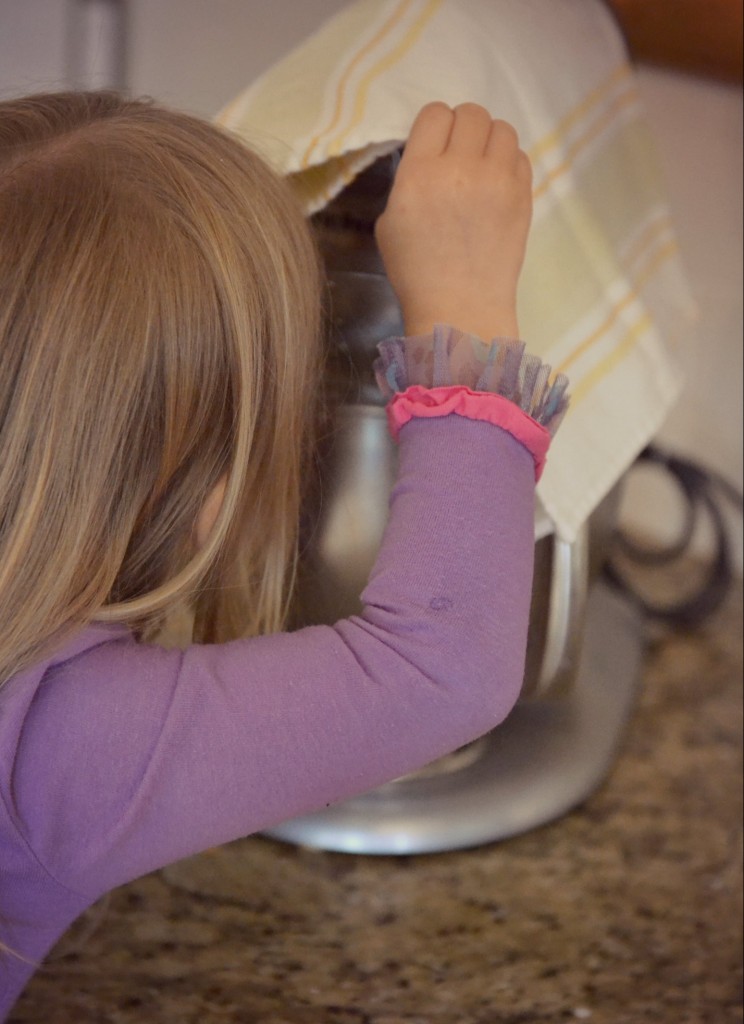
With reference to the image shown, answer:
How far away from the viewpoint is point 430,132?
438 mm

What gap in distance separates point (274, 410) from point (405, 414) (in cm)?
6

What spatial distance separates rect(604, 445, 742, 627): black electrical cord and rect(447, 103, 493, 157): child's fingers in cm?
39

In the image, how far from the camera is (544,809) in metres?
0.60

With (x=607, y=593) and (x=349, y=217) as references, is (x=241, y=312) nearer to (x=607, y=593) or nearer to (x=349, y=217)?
(x=349, y=217)

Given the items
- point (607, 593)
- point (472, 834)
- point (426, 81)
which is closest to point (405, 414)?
point (426, 81)

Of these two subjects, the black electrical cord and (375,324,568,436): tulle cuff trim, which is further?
the black electrical cord

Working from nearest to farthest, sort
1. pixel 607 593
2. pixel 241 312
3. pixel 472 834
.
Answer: pixel 241 312 < pixel 472 834 < pixel 607 593

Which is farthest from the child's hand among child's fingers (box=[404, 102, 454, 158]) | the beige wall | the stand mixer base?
the beige wall

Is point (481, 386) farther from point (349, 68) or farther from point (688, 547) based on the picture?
point (688, 547)

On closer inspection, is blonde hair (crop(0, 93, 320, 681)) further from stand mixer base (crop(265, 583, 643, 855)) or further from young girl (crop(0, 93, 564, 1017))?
stand mixer base (crop(265, 583, 643, 855))

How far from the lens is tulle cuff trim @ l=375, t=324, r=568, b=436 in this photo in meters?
0.42

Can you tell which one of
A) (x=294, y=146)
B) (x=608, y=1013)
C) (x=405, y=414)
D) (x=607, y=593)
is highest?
(x=294, y=146)

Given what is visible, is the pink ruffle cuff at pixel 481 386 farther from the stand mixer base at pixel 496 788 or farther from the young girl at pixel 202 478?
the stand mixer base at pixel 496 788

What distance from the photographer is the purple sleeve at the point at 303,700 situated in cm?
38
